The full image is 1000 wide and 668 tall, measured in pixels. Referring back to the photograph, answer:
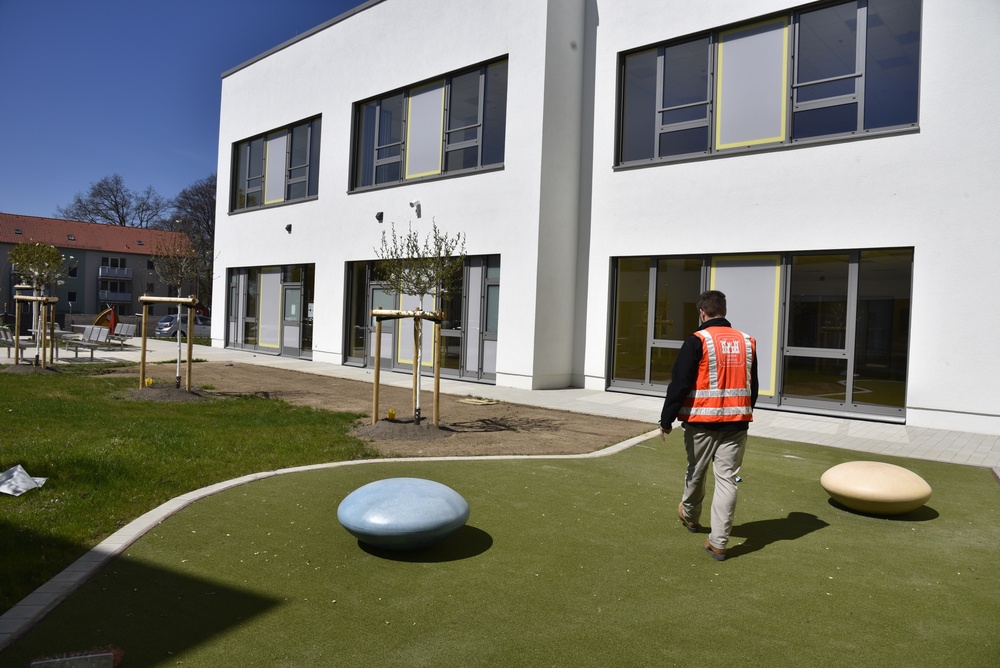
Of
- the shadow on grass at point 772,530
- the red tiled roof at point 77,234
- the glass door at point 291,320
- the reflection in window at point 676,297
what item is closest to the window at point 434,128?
the glass door at point 291,320

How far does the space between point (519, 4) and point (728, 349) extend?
13.2 metres

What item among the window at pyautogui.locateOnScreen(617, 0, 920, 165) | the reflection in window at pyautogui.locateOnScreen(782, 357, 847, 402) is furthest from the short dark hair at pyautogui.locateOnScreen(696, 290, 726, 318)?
the window at pyautogui.locateOnScreen(617, 0, 920, 165)

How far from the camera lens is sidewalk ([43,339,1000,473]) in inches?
378

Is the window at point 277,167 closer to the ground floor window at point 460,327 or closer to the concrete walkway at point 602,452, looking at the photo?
the ground floor window at point 460,327

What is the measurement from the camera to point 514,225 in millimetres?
15789

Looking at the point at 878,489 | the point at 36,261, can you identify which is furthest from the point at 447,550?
the point at 36,261

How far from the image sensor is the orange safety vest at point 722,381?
16.6ft

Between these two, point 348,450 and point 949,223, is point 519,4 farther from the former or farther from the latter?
point 348,450

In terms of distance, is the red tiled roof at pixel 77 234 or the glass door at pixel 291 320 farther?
the red tiled roof at pixel 77 234

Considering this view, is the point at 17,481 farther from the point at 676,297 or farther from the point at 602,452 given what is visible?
the point at 676,297

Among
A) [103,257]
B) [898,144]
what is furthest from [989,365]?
[103,257]

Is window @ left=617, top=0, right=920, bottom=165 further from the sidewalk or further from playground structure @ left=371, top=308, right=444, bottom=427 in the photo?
playground structure @ left=371, top=308, right=444, bottom=427

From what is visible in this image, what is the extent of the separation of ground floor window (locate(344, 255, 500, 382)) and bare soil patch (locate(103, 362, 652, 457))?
7.66ft

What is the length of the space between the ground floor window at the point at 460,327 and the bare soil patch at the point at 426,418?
92.0 inches
